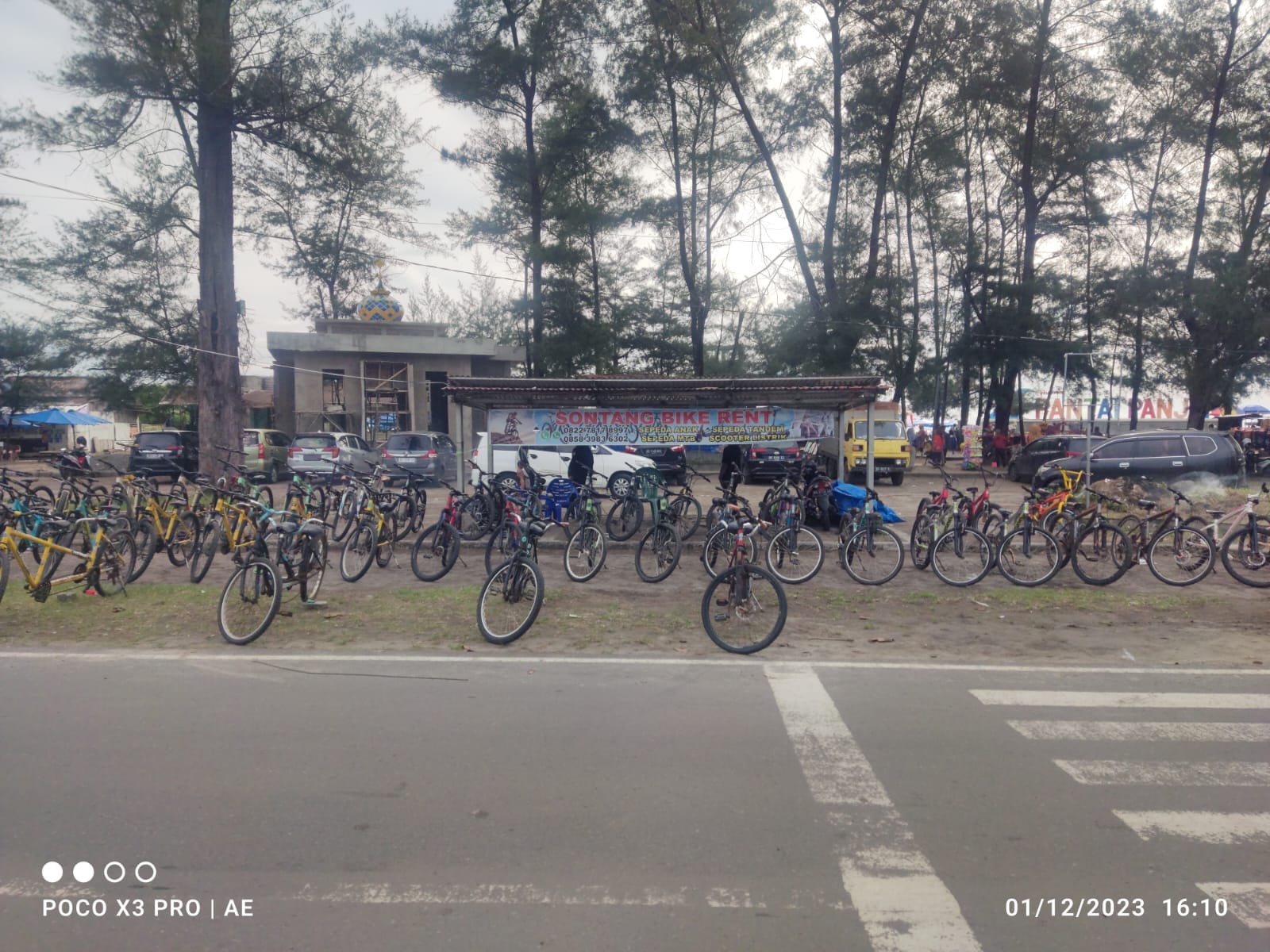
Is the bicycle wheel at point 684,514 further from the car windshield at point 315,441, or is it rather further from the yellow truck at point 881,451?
the car windshield at point 315,441

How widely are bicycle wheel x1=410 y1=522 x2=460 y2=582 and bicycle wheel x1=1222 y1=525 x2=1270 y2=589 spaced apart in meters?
9.03

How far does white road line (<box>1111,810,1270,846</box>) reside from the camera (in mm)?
4102

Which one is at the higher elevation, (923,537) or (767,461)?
(767,461)

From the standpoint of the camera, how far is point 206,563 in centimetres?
1053

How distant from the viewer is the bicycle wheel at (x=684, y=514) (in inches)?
448

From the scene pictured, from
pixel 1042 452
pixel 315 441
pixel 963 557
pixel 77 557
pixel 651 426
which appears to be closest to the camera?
pixel 77 557

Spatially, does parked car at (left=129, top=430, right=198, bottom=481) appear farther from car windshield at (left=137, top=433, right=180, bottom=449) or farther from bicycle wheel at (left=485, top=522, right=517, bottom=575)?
bicycle wheel at (left=485, top=522, right=517, bottom=575)

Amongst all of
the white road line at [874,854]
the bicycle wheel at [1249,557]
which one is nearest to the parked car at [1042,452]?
the bicycle wheel at [1249,557]

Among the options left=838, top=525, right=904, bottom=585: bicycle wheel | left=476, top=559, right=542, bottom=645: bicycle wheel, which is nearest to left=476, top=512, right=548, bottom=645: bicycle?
left=476, top=559, right=542, bottom=645: bicycle wheel

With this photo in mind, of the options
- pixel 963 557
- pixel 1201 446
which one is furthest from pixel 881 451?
pixel 963 557

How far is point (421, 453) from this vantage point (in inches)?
Result: 938

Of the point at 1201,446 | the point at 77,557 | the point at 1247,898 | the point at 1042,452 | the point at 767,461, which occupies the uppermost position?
the point at 1201,446

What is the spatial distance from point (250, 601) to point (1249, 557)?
35.5 feet

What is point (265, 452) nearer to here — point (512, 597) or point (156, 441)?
point (156, 441)
